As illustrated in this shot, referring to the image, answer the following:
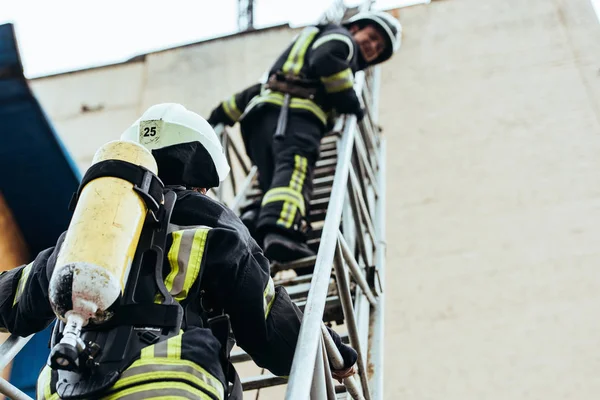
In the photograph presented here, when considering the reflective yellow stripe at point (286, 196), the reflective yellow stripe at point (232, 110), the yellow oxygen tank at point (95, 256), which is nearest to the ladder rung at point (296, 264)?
the reflective yellow stripe at point (286, 196)

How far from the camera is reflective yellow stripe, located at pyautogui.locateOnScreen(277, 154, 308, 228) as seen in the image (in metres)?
3.87

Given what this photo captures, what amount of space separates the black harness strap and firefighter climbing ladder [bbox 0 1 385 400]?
0.58 meters

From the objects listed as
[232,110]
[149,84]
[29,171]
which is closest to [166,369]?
[232,110]

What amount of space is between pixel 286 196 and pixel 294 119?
56 centimetres

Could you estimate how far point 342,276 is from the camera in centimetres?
319

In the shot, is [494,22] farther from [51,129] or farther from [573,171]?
[51,129]

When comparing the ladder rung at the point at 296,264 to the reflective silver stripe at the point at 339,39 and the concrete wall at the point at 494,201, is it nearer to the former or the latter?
the reflective silver stripe at the point at 339,39

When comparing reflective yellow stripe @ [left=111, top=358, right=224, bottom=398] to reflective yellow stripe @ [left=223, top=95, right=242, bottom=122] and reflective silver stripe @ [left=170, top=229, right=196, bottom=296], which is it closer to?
reflective silver stripe @ [left=170, top=229, right=196, bottom=296]

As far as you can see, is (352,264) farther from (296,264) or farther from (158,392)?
(158,392)

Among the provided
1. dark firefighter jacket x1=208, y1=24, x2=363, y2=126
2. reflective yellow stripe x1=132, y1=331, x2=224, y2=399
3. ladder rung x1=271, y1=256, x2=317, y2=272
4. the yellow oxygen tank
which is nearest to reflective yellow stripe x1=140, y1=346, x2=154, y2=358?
reflective yellow stripe x1=132, y1=331, x2=224, y2=399

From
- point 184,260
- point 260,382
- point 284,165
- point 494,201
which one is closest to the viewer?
point 184,260

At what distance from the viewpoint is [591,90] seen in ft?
21.7

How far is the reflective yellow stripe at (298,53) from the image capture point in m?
4.53

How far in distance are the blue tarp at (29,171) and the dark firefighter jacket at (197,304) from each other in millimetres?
2468
